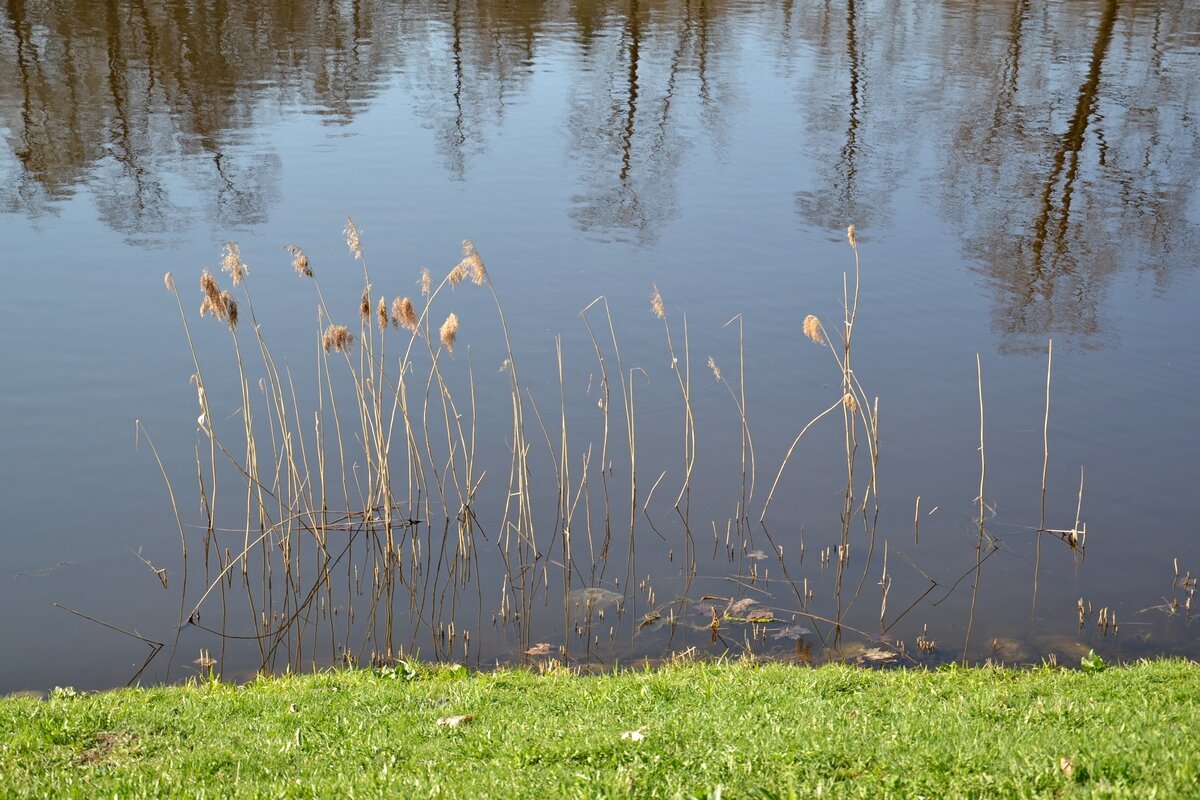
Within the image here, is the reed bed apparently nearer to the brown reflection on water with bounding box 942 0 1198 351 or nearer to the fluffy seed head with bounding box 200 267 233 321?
the fluffy seed head with bounding box 200 267 233 321

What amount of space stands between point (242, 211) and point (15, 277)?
3.81 meters

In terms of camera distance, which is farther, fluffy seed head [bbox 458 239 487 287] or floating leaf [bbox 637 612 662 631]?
floating leaf [bbox 637 612 662 631]

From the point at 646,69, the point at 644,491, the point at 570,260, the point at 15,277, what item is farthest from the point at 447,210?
the point at 646,69

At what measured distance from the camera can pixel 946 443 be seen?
1239 centimetres

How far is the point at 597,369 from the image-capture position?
13672 mm

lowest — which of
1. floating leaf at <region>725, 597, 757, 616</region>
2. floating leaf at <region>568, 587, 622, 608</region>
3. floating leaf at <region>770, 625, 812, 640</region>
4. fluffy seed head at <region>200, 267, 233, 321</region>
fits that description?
floating leaf at <region>770, 625, 812, 640</region>

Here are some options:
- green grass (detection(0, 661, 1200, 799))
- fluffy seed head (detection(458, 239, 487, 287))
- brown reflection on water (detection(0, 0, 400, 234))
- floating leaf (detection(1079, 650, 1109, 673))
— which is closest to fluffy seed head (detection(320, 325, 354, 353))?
fluffy seed head (detection(458, 239, 487, 287))

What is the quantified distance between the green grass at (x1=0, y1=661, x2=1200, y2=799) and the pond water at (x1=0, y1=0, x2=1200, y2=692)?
71.5 inches

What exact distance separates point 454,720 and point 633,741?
125 cm

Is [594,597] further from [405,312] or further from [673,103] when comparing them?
[673,103]

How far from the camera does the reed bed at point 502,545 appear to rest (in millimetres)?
9266

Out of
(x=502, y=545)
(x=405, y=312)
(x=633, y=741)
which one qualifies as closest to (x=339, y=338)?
(x=405, y=312)

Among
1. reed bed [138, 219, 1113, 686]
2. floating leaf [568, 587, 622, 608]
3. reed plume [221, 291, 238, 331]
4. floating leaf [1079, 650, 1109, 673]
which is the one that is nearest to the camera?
floating leaf [1079, 650, 1109, 673]

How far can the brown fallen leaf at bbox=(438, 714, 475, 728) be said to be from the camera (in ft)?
20.9
